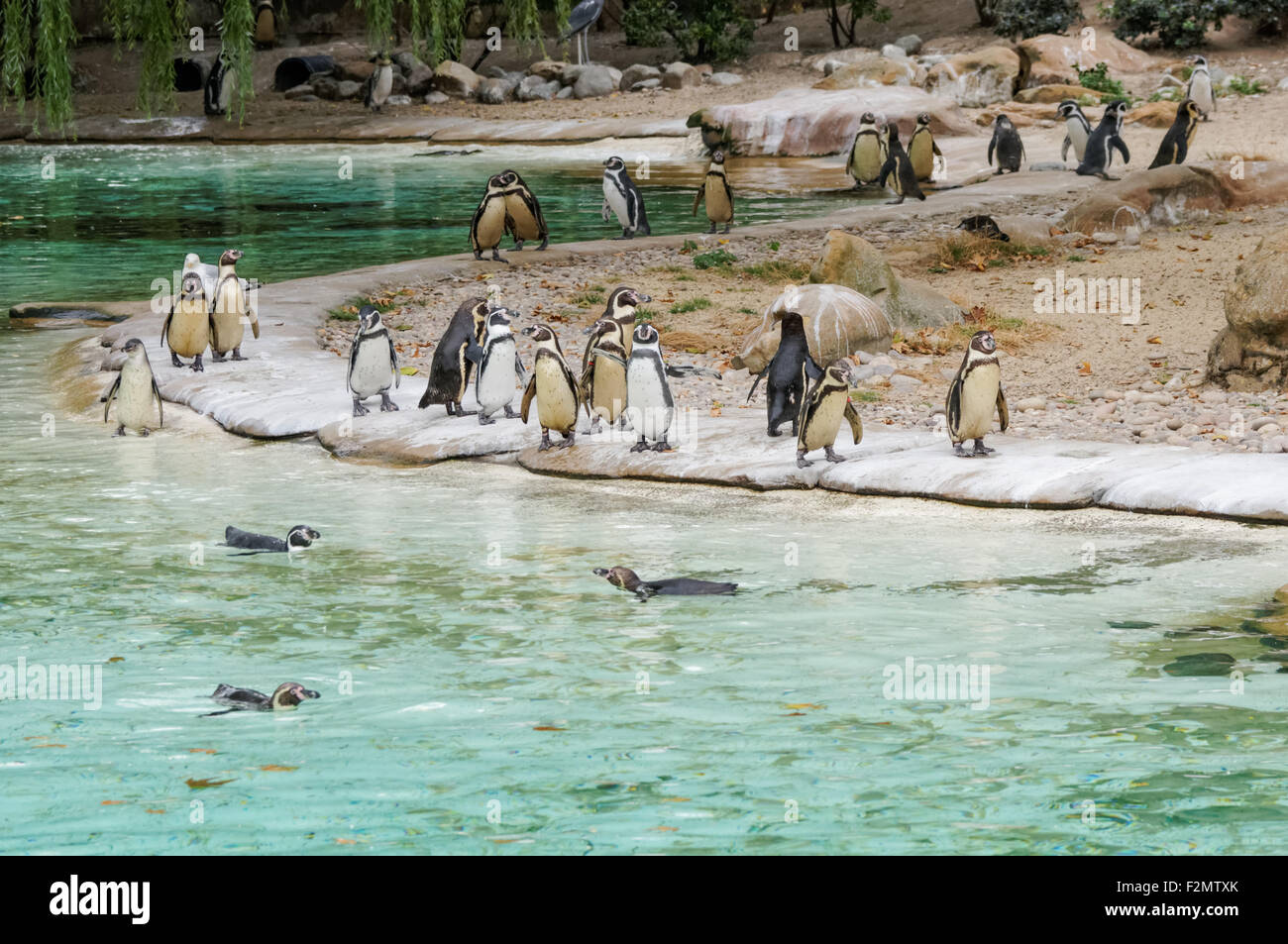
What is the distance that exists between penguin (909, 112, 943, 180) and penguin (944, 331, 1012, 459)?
1366 centimetres

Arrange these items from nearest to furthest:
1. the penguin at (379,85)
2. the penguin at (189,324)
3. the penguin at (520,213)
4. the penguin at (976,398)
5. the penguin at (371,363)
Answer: the penguin at (976,398) → the penguin at (371,363) → the penguin at (189,324) → the penguin at (520,213) → the penguin at (379,85)

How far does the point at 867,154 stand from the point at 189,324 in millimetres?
12316

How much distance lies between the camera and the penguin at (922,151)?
21094 millimetres

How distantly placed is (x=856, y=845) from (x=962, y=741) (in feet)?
2.41

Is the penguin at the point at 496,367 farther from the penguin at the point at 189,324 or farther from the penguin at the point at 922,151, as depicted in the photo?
the penguin at the point at 922,151

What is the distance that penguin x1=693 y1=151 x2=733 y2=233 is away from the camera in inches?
647

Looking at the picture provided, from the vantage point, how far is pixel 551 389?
8.21 m

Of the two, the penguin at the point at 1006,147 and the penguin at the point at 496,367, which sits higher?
the penguin at the point at 1006,147

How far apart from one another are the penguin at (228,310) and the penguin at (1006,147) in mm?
12641

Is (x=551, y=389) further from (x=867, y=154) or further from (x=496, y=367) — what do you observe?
(x=867, y=154)

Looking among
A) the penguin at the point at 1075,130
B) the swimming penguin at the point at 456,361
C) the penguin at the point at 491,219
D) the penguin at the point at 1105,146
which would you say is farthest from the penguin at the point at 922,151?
the swimming penguin at the point at 456,361
